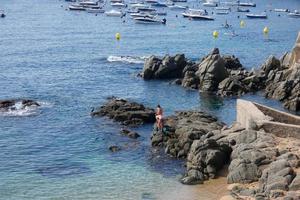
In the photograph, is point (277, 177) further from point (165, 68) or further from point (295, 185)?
point (165, 68)

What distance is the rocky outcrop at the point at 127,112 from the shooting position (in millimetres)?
51969

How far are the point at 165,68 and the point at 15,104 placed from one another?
21.5 m

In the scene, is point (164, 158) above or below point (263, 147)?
below

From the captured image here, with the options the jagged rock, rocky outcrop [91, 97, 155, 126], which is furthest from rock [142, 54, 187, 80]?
the jagged rock

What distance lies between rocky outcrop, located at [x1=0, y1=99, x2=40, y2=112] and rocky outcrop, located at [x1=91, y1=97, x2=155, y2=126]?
7053 millimetres

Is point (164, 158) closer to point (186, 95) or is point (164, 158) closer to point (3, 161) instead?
point (3, 161)

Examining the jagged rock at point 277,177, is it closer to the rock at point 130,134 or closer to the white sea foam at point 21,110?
the rock at point 130,134

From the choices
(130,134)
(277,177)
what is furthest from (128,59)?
(277,177)

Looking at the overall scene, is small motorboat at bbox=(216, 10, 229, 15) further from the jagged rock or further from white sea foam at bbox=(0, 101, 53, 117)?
the jagged rock

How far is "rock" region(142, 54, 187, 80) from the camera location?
72.2 m

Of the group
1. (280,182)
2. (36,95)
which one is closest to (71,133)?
(36,95)

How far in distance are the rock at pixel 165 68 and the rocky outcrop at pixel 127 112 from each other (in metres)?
16.2

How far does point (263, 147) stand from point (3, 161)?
1851 centimetres

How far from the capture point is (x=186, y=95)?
2511 inches
